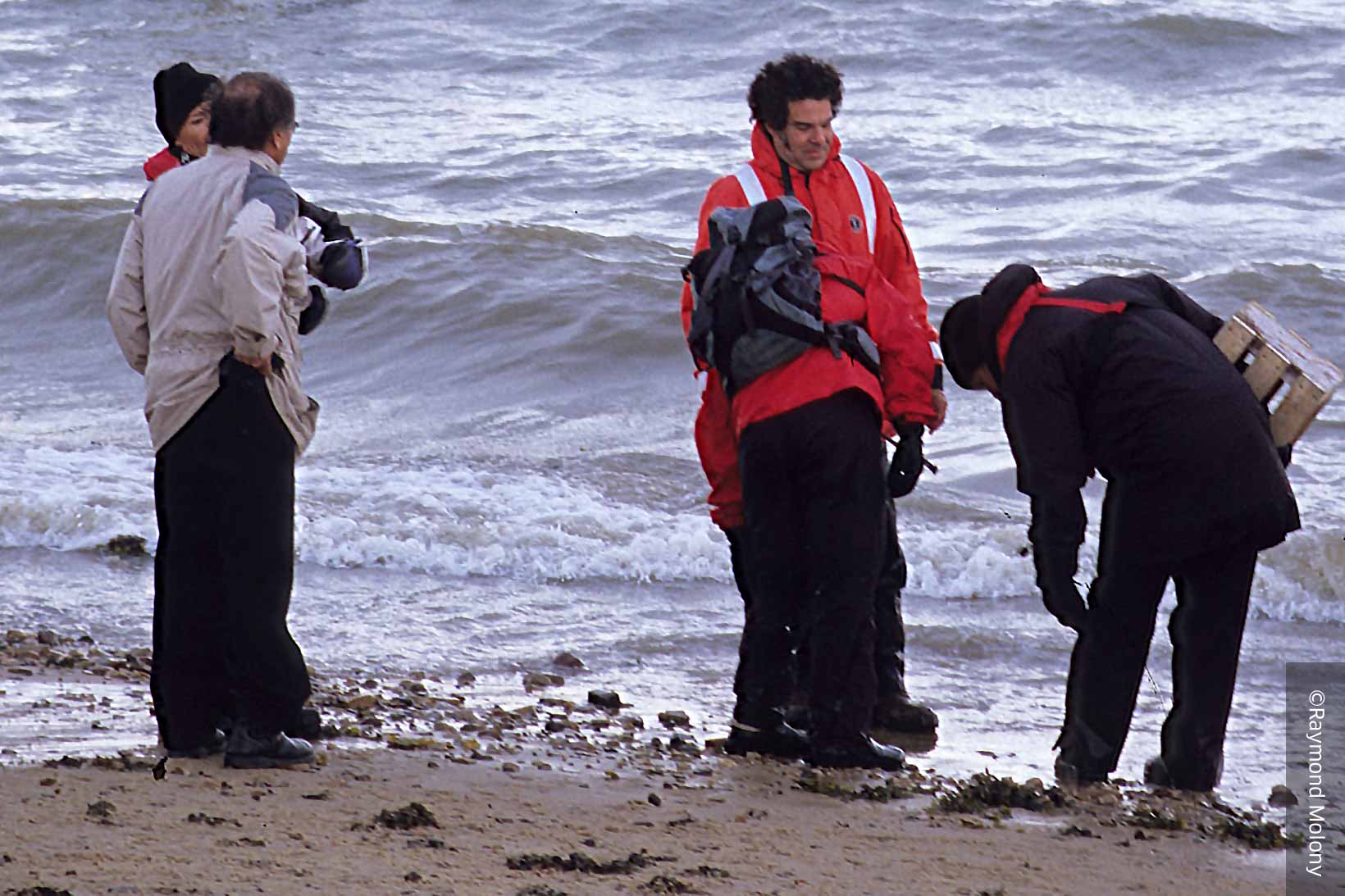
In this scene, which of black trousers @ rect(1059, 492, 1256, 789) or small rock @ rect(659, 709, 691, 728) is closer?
black trousers @ rect(1059, 492, 1256, 789)

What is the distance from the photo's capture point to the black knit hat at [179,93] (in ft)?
14.8

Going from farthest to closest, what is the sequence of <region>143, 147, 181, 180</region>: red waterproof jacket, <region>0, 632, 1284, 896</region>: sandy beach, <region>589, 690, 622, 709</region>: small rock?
1. <region>589, 690, 622, 709</region>: small rock
2. <region>143, 147, 181, 180</region>: red waterproof jacket
3. <region>0, 632, 1284, 896</region>: sandy beach

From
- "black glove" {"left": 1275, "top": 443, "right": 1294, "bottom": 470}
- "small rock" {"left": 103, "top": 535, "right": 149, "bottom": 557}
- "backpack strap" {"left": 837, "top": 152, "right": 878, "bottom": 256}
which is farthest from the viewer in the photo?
"small rock" {"left": 103, "top": 535, "right": 149, "bottom": 557}

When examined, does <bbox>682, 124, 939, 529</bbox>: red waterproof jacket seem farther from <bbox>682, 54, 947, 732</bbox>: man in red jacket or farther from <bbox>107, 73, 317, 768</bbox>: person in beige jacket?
<bbox>107, 73, 317, 768</bbox>: person in beige jacket

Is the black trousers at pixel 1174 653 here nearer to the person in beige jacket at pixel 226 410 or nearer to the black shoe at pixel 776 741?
the black shoe at pixel 776 741

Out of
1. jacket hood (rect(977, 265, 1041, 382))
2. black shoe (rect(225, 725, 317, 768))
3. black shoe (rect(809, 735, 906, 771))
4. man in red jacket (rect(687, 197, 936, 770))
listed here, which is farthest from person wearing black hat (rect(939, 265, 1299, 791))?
black shoe (rect(225, 725, 317, 768))

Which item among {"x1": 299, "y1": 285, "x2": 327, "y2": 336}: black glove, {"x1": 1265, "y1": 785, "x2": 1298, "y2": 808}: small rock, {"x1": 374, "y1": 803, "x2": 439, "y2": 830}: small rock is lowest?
{"x1": 1265, "y1": 785, "x2": 1298, "y2": 808}: small rock

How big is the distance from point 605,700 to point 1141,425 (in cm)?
200

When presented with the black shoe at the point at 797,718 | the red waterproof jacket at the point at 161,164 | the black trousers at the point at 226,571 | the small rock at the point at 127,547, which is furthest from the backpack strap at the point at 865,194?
the small rock at the point at 127,547

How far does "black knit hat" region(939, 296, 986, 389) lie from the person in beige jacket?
1536mm

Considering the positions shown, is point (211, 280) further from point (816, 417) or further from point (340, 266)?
point (816, 417)

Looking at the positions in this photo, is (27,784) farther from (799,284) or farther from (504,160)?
(504,160)

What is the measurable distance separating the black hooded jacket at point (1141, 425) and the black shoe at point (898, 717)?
1.12 m

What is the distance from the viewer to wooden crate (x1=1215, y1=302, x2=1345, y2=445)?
3.86 m
